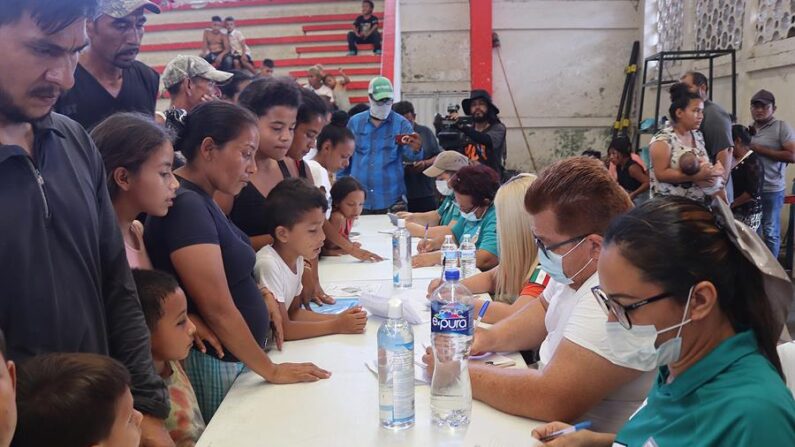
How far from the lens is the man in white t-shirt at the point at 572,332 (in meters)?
1.30

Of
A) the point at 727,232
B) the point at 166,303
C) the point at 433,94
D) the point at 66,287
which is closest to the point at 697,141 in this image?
the point at 727,232

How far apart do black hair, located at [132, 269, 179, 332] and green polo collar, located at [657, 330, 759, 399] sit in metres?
1.08

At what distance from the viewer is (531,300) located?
1.97 m

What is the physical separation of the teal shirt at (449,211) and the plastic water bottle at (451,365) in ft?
7.33

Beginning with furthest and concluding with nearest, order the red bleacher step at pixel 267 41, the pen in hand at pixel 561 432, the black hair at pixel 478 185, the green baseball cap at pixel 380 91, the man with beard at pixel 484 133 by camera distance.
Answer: the red bleacher step at pixel 267 41, the man with beard at pixel 484 133, the green baseball cap at pixel 380 91, the black hair at pixel 478 185, the pen in hand at pixel 561 432

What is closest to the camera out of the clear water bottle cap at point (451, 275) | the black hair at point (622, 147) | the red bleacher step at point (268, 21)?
the clear water bottle cap at point (451, 275)

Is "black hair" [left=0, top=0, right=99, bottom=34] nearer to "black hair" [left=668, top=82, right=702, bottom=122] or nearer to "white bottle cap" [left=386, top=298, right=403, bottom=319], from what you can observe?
"white bottle cap" [left=386, top=298, right=403, bottom=319]

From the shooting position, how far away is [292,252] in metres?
2.00

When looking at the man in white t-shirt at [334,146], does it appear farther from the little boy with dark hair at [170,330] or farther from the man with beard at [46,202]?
the man with beard at [46,202]

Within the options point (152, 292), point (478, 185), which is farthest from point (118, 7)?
point (478, 185)

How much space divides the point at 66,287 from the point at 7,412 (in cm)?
38

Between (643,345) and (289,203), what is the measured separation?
1.26 metres

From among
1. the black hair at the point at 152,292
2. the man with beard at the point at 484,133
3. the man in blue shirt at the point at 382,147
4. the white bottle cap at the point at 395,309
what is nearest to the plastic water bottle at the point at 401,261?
the white bottle cap at the point at 395,309

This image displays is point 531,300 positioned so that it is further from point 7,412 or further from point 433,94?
point 433,94
